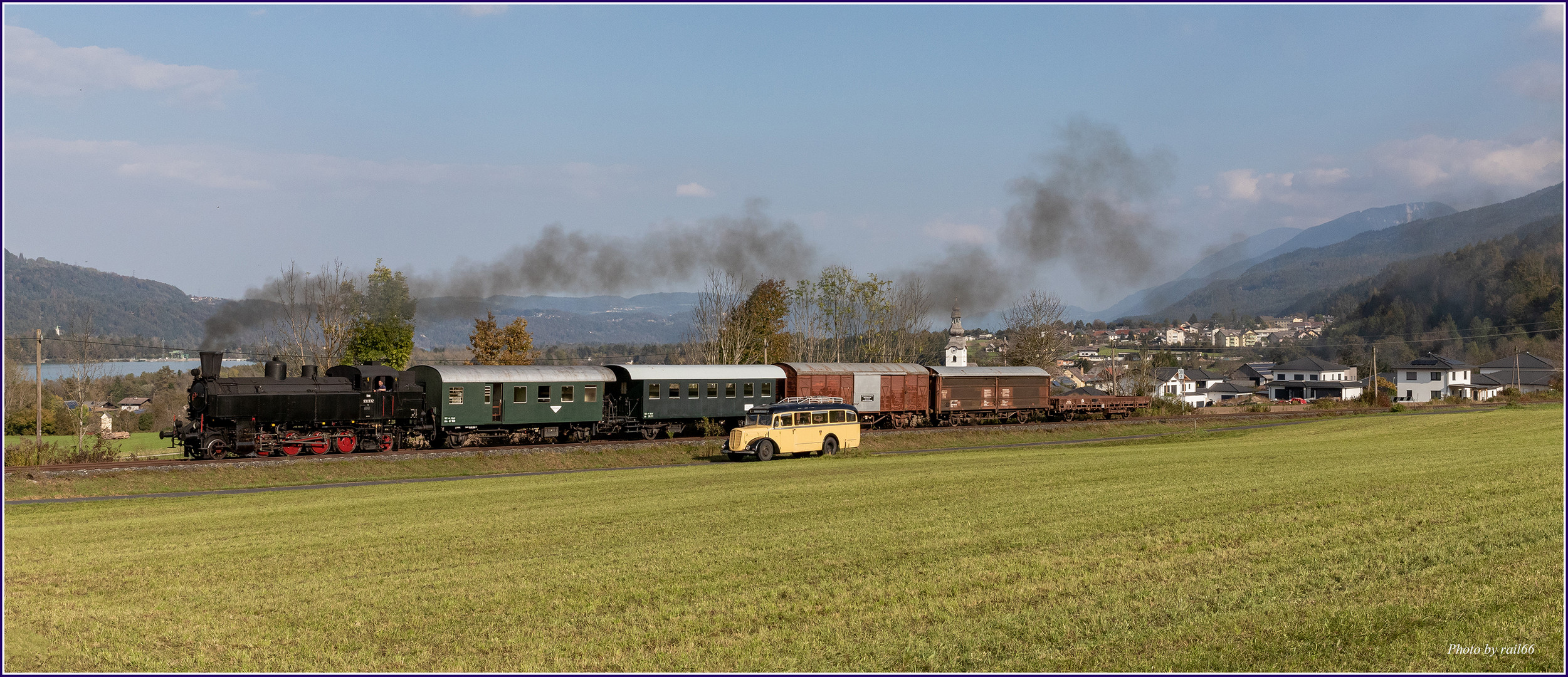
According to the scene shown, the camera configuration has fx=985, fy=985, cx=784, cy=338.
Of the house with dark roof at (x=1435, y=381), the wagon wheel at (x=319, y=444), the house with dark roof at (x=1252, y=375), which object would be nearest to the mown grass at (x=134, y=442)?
the wagon wheel at (x=319, y=444)

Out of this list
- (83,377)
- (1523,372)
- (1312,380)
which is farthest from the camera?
(1312,380)

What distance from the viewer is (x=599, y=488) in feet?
88.6

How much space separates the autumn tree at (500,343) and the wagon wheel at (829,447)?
152 ft

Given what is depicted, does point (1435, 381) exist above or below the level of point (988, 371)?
below

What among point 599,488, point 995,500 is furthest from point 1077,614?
point 599,488

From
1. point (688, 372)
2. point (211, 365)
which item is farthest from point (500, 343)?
point (211, 365)

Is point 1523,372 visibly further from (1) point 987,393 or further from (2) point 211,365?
(2) point 211,365

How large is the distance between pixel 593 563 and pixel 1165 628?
837 centimetres

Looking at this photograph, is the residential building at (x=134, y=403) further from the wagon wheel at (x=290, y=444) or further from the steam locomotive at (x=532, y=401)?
the wagon wheel at (x=290, y=444)

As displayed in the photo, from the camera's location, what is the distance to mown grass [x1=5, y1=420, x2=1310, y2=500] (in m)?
30.8

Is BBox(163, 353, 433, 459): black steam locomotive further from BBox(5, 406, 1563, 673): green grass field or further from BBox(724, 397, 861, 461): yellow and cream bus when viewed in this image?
BBox(724, 397, 861, 461): yellow and cream bus

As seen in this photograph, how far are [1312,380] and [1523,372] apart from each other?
25624 millimetres

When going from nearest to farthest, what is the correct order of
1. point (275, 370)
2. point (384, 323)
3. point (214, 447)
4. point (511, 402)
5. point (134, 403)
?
point (214, 447)
point (275, 370)
point (511, 402)
point (384, 323)
point (134, 403)

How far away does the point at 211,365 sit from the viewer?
1464 inches
